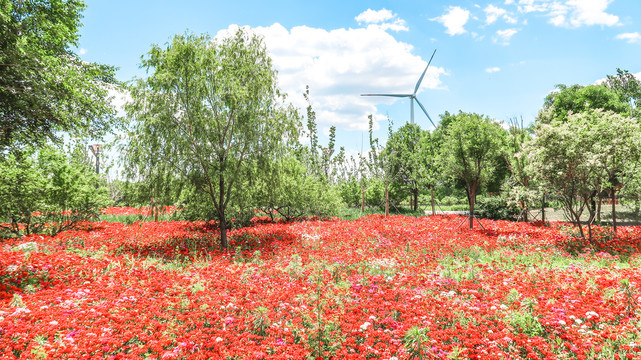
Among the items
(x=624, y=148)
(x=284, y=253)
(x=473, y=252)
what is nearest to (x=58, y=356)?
(x=284, y=253)

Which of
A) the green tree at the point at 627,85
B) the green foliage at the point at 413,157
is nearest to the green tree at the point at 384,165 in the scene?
the green foliage at the point at 413,157

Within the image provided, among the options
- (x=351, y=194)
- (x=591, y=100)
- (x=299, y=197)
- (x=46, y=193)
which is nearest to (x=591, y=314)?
(x=299, y=197)

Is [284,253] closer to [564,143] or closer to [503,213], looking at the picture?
[564,143]

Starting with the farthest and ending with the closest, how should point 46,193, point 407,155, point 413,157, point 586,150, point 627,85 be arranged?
point 627,85 → point 407,155 → point 413,157 → point 46,193 → point 586,150

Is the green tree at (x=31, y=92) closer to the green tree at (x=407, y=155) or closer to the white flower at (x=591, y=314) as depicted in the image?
the white flower at (x=591, y=314)

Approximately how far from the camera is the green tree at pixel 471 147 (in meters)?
18.1

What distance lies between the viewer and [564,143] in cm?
1355

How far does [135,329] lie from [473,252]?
11158 mm

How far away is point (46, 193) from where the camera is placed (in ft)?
46.6

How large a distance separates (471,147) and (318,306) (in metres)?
15.8

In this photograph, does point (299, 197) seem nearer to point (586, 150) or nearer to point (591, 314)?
point (586, 150)

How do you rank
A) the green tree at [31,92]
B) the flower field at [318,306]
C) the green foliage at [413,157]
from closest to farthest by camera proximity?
1. the flower field at [318,306]
2. the green tree at [31,92]
3. the green foliage at [413,157]

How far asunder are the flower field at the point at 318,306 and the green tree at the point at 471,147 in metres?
8.07

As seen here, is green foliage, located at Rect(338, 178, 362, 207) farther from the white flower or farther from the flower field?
the white flower
